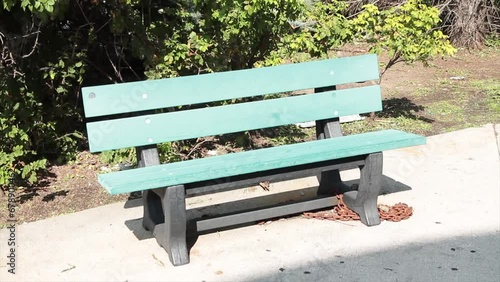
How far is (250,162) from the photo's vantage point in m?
4.09

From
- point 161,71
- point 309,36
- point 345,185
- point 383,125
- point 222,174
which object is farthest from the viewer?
point 383,125

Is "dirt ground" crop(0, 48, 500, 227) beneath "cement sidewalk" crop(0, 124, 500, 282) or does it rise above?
above

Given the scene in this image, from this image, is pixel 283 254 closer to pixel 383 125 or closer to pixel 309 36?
pixel 309 36

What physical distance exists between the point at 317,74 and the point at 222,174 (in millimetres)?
1210

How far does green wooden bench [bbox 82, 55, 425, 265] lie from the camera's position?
400 cm

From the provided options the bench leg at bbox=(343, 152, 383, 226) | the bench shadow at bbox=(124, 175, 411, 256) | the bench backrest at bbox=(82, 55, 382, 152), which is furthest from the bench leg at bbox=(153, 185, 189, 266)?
the bench leg at bbox=(343, 152, 383, 226)

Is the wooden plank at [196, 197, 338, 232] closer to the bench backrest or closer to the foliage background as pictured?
the bench backrest

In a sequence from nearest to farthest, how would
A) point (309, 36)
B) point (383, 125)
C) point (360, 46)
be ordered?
1. point (309, 36)
2. point (383, 125)
3. point (360, 46)

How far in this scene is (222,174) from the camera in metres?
3.91

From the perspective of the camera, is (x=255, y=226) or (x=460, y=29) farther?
(x=460, y=29)

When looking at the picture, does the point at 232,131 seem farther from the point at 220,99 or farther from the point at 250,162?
the point at 250,162

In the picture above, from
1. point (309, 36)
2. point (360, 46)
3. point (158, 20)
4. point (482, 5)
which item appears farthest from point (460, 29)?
point (158, 20)

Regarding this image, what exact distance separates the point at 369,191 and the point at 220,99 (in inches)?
43.9

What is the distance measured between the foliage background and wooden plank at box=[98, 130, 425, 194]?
4.79 feet
